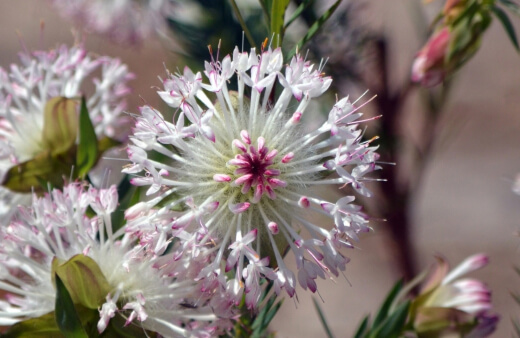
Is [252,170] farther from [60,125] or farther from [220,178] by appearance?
[60,125]

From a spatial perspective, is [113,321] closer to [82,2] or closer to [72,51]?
[72,51]

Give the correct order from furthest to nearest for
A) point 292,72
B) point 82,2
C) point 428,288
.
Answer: point 82,2 < point 428,288 < point 292,72

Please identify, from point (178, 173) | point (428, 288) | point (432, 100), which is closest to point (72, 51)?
point (178, 173)

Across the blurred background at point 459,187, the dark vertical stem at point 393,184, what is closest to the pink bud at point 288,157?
the dark vertical stem at point 393,184

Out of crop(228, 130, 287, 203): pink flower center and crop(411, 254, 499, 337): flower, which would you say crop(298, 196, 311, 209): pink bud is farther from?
crop(411, 254, 499, 337): flower

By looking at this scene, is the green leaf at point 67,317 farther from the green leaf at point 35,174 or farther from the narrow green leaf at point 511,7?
the narrow green leaf at point 511,7

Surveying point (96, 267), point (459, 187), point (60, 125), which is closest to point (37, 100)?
point (60, 125)
